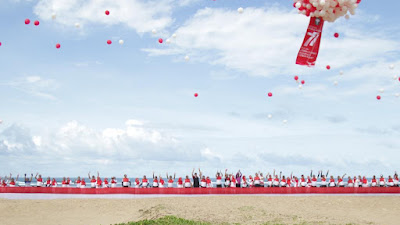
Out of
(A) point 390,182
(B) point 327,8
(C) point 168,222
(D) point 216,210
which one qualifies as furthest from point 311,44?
(A) point 390,182

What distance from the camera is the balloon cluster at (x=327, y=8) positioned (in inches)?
572

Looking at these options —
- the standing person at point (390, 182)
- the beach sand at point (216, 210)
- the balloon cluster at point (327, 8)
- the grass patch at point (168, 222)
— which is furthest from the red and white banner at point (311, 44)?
the standing person at point (390, 182)

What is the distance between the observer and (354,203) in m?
28.0

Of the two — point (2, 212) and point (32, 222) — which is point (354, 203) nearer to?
point (32, 222)

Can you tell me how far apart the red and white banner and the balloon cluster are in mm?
349

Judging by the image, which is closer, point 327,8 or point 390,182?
Result: point 327,8

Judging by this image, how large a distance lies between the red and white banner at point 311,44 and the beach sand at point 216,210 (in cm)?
848

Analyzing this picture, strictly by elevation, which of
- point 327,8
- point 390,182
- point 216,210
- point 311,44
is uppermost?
point 327,8

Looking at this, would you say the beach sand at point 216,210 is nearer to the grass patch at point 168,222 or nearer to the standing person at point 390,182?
the grass patch at point 168,222

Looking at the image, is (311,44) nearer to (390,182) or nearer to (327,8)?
(327,8)

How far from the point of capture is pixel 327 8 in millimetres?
14695

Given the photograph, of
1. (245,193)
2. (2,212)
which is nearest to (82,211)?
(2,212)

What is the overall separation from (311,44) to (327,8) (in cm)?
150

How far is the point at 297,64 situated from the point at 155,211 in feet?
37.9
